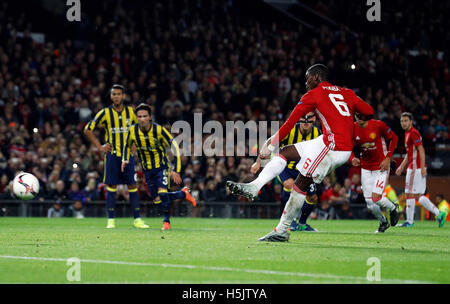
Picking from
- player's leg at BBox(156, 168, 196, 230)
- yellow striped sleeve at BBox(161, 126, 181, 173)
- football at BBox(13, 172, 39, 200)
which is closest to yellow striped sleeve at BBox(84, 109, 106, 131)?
yellow striped sleeve at BBox(161, 126, 181, 173)

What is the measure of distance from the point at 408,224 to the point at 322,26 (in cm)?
1539

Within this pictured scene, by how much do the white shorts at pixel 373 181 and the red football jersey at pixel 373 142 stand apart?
0.11 metres

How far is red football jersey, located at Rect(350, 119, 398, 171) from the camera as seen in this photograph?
13866mm

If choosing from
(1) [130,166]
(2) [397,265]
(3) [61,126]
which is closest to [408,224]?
(1) [130,166]

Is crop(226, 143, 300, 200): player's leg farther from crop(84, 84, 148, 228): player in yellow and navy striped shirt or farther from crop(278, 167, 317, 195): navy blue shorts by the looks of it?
crop(84, 84, 148, 228): player in yellow and navy striped shirt

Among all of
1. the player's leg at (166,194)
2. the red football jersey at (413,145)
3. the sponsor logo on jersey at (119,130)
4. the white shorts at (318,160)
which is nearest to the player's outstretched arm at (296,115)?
the white shorts at (318,160)

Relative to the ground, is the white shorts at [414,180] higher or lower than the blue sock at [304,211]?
higher

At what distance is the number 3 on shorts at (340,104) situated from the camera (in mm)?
9859

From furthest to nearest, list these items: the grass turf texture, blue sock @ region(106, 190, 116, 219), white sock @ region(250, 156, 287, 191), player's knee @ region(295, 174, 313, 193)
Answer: blue sock @ region(106, 190, 116, 219) < white sock @ region(250, 156, 287, 191) < player's knee @ region(295, 174, 313, 193) < the grass turf texture

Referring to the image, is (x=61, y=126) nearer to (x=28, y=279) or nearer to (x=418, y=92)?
(x=418, y=92)

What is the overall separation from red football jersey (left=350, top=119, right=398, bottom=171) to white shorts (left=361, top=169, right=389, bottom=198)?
0.11 m

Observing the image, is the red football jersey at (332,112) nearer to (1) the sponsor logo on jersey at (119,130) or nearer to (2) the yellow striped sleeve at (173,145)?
(2) the yellow striped sleeve at (173,145)

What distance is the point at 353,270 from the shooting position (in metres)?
6.89

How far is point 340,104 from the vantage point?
9914 millimetres
